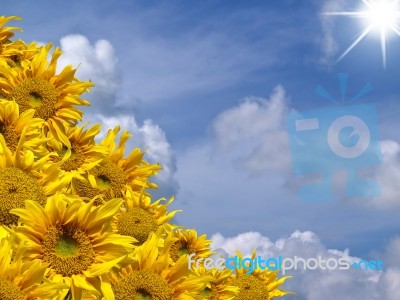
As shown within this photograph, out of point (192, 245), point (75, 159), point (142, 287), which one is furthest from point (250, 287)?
point (142, 287)

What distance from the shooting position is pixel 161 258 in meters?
3.83

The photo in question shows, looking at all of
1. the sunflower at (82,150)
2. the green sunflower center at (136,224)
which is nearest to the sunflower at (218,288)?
the green sunflower center at (136,224)

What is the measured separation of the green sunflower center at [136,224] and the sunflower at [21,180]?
1.63 metres

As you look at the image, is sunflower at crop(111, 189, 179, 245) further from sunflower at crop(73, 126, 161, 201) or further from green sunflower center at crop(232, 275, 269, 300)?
green sunflower center at crop(232, 275, 269, 300)

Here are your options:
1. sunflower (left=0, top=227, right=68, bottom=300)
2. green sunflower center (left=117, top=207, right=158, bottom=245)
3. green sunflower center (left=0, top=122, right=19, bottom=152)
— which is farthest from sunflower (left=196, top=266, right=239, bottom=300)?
sunflower (left=0, top=227, right=68, bottom=300)

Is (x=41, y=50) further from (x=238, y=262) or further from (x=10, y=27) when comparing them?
(x=238, y=262)

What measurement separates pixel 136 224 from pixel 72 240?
191 cm

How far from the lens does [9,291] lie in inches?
112

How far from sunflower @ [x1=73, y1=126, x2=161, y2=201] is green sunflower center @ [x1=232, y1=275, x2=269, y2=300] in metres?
1.89

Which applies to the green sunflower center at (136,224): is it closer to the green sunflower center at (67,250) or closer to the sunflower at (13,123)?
the sunflower at (13,123)

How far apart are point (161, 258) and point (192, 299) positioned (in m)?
0.28

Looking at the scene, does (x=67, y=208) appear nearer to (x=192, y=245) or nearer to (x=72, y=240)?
(x=72, y=240)

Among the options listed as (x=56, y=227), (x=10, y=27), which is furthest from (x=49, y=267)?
(x=10, y=27)

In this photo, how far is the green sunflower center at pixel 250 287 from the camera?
6.99 m
